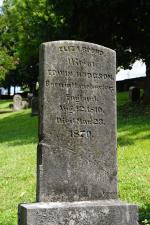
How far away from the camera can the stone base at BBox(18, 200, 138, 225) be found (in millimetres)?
7484

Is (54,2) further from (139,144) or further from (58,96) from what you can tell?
(58,96)

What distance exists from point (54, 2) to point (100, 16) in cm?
205

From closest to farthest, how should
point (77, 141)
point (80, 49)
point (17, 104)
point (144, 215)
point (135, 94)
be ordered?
point (77, 141), point (80, 49), point (144, 215), point (135, 94), point (17, 104)

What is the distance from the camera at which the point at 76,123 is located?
313 inches

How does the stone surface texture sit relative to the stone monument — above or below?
below

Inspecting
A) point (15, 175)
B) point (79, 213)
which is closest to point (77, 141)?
point (79, 213)

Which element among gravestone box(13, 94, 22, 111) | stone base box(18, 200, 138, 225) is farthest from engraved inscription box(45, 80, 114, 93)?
gravestone box(13, 94, 22, 111)

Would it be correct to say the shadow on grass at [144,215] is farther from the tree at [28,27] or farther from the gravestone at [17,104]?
the gravestone at [17,104]

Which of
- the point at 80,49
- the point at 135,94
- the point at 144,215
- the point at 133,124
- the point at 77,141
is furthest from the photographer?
the point at 135,94

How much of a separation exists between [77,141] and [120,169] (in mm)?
5233

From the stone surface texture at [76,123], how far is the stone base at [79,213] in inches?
7.4

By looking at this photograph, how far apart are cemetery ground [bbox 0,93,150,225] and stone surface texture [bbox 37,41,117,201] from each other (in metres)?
0.99

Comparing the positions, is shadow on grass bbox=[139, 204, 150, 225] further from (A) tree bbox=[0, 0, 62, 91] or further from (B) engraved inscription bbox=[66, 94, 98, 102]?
(A) tree bbox=[0, 0, 62, 91]

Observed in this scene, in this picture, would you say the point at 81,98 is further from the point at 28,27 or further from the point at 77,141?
the point at 28,27
